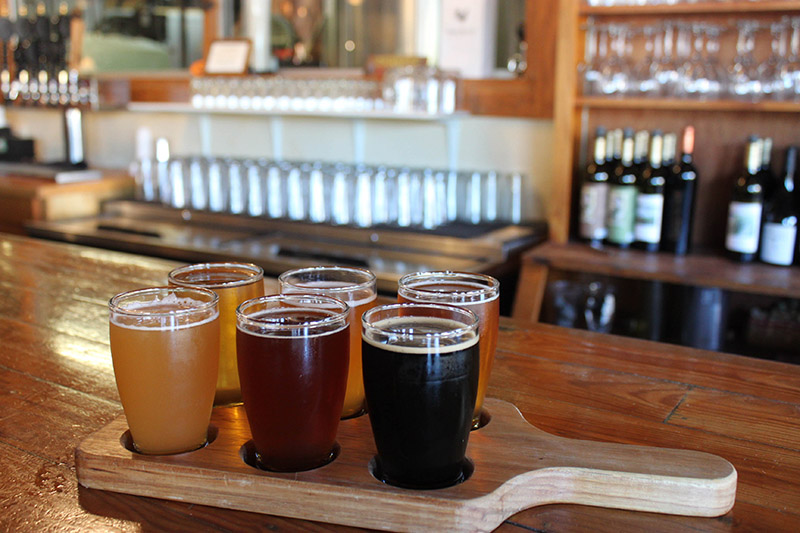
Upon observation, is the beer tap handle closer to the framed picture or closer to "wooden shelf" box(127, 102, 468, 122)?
"wooden shelf" box(127, 102, 468, 122)

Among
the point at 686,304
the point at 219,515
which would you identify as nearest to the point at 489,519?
the point at 219,515

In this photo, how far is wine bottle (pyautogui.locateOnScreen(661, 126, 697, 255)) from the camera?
8.49ft

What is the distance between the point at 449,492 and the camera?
69 cm

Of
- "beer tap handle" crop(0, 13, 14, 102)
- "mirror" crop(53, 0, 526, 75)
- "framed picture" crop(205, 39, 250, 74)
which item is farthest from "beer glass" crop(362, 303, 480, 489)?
"beer tap handle" crop(0, 13, 14, 102)

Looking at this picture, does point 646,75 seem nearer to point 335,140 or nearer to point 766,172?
point 766,172

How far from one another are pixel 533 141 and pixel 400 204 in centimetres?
61

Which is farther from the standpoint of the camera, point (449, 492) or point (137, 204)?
point (137, 204)

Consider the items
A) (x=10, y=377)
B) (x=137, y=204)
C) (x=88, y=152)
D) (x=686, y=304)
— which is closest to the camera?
(x=10, y=377)

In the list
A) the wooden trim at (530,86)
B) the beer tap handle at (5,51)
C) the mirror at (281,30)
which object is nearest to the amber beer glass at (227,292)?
the wooden trim at (530,86)

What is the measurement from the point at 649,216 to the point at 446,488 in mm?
2064

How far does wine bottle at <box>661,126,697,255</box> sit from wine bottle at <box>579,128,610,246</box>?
0.21 m

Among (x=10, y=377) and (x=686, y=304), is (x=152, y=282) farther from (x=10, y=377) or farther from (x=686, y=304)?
(x=686, y=304)

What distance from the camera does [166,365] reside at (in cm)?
74

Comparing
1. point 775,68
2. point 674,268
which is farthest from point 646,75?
point 674,268
